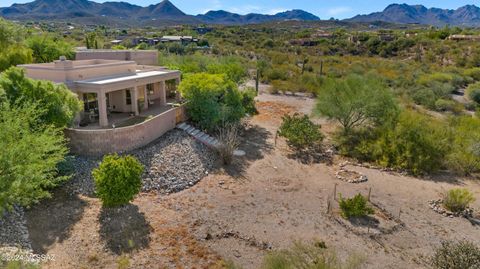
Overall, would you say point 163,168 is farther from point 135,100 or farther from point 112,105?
point 112,105

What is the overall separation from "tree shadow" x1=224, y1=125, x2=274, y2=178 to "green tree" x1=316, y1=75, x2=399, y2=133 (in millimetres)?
4813

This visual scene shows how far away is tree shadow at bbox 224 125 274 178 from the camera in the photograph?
69.3 ft

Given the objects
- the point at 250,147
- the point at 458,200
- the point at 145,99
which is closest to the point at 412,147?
the point at 458,200

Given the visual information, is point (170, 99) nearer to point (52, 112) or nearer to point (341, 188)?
point (52, 112)

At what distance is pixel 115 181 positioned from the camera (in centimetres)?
1463

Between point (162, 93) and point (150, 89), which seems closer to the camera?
point (162, 93)

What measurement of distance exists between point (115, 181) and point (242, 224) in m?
5.55

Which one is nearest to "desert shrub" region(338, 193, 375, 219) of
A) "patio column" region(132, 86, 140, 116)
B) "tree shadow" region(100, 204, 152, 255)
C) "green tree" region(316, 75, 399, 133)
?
"tree shadow" region(100, 204, 152, 255)

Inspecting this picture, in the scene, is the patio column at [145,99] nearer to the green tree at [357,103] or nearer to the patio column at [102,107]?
the patio column at [102,107]

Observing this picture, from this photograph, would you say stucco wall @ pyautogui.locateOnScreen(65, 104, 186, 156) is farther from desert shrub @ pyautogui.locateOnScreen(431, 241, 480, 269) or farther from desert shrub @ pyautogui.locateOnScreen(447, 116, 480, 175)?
desert shrub @ pyautogui.locateOnScreen(447, 116, 480, 175)

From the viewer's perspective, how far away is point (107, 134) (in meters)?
18.7

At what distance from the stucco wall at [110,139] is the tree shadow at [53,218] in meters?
2.73

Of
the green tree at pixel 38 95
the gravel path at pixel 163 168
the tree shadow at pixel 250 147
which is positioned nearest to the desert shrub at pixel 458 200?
the tree shadow at pixel 250 147

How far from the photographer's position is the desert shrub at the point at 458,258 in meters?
10.9
